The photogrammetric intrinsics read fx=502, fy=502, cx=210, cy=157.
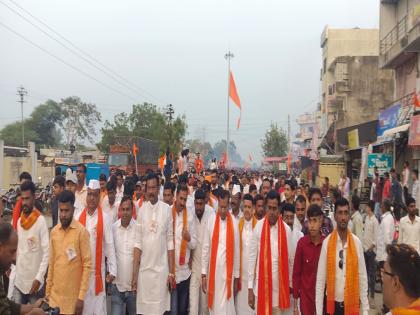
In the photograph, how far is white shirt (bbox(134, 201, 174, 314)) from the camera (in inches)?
237

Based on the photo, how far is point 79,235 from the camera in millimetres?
4973

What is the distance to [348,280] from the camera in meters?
4.81

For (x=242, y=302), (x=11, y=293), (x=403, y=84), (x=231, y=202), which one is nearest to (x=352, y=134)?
(x=403, y=84)

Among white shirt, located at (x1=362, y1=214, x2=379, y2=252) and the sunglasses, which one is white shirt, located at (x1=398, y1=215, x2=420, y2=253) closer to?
white shirt, located at (x1=362, y1=214, x2=379, y2=252)

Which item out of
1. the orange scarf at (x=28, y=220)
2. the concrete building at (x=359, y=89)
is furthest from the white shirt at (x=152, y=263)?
the concrete building at (x=359, y=89)

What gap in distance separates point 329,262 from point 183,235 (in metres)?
2.20

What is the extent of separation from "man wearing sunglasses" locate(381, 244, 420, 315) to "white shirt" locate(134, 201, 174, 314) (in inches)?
143

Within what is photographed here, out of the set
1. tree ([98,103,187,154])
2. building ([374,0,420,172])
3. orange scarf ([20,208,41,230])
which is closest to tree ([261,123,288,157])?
tree ([98,103,187,154])

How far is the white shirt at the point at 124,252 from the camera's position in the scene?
19.7 ft

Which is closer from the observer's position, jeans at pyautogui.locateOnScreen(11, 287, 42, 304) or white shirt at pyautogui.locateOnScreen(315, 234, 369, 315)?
white shirt at pyautogui.locateOnScreen(315, 234, 369, 315)

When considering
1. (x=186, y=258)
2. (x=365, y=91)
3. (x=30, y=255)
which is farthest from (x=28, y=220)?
(x=365, y=91)

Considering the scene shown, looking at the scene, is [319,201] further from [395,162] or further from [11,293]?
[395,162]

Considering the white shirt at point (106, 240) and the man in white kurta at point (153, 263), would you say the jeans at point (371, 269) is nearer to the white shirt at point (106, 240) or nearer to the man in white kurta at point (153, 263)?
the man in white kurta at point (153, 263)

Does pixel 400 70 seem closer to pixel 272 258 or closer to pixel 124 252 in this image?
pixel 272 258
